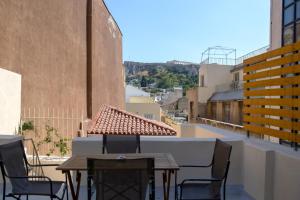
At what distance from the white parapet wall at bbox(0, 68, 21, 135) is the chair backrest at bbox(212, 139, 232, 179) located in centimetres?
485

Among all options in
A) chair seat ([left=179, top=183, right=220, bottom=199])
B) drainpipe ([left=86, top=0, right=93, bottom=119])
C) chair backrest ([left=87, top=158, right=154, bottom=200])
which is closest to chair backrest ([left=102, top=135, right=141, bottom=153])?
chair seat ([left=179, top=183, right=220, bottom=199])

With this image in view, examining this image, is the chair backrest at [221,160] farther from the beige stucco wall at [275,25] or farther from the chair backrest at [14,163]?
the beige stucco wall at [275,25]

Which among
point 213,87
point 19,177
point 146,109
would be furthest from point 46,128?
point 146,109

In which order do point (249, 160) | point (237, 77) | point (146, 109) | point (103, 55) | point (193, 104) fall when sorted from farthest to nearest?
point (146, 109) → point (193, 104) → point (237, 77) → point (103, 55) → point (249, 160)

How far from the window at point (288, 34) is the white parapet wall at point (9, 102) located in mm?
5315

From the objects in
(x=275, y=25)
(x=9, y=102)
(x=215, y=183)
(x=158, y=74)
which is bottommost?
(x=215, y=183)

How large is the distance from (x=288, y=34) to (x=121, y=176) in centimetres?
457

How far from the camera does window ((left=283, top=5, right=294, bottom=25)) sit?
20.1 feet

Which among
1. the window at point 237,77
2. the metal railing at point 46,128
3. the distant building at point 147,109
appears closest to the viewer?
the metal railing at point 46,128

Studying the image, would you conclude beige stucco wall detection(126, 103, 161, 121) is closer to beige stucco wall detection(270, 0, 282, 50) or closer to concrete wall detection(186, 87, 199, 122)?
concrete wall detection(186, 87, 199, 122)

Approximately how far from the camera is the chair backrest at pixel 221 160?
369 centimetres

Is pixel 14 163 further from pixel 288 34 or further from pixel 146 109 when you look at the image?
pixel 146 109

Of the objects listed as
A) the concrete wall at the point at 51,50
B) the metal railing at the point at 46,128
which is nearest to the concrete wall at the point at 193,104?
the concrete wall at the point at 51,50

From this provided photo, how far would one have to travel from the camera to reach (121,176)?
3.02 meters
